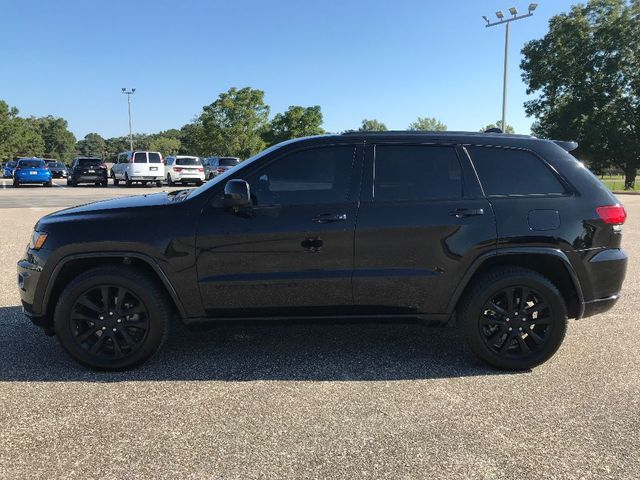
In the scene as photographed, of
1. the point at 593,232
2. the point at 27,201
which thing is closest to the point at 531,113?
the point at 27,201

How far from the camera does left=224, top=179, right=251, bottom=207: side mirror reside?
143 inches

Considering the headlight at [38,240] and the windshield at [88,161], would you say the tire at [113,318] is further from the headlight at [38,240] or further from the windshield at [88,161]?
the windshield at [88,161]

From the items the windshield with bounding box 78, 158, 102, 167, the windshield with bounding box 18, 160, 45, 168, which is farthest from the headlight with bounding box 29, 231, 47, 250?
the windshield with bounding box 18, 160, 45, 168

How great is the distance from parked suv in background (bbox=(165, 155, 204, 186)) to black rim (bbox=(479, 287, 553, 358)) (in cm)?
2585

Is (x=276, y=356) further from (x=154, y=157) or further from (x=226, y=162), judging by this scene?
(x=226, y=162)

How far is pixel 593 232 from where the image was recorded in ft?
12.6

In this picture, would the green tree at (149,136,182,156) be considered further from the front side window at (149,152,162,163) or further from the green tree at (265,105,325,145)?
the front side window at (149,152,162,163)

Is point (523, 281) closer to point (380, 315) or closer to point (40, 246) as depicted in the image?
point (380, 315)

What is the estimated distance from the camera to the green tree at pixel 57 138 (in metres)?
131

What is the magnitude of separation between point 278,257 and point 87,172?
28.4 meters

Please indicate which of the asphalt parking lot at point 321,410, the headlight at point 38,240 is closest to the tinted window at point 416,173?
the asphalt parking lot at point 321,410

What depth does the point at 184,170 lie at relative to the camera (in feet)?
91.6

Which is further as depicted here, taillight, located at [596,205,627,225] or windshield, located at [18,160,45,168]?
windshield, located at [18,160,45,168]

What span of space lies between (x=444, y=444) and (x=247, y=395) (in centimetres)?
131
